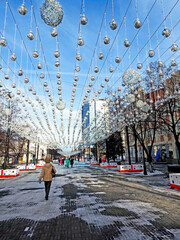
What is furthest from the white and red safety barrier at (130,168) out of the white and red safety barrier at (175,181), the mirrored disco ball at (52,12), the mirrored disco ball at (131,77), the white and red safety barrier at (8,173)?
the mirrored disco ball at (52,12)

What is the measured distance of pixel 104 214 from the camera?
4918 mm

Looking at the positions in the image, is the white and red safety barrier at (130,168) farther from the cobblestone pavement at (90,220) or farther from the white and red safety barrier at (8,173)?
the cobblestone pavement at (90,220)

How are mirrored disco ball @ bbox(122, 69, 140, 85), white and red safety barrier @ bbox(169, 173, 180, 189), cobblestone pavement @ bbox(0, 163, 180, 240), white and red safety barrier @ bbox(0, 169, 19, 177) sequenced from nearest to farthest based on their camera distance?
cobblestone pavement @ bbox(0, 163, 180, 240), mirrored disco ball @ bbox(122, 69, 140, 85), white and red safety barrier @ bbox(169, 173, 180, 189), white and red safety barrier @ bbox(0, 169, 19, 177)

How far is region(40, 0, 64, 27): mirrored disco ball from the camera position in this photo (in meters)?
4.96

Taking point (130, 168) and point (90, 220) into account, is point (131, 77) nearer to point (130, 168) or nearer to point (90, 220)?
point (90, 220)

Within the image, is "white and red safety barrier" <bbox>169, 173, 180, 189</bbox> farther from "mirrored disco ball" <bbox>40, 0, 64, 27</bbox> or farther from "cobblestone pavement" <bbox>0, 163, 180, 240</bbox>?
"mirrored disco ball" <bbox>40, 0, 64, 27</bbox>

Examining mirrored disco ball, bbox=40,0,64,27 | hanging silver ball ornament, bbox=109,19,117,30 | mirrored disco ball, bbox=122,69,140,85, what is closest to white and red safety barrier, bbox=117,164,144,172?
mirrored disco ball, bbox=122,69,140,85

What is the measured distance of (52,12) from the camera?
498 centimetres

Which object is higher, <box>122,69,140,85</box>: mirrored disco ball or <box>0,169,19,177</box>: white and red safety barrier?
<box>122,69,140,85</box>: mirrored disco ball

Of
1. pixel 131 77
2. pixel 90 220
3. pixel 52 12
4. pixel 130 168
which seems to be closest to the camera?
pixel 90 220

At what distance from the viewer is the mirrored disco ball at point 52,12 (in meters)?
4.96

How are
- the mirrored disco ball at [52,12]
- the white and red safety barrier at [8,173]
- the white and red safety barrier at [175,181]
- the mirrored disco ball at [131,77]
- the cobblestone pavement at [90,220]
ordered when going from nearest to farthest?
the cobblestone pavement at [90,220] → the mirrored disco ball at [52,12] → the mirrored disco ball at [131,77] → the white and red safety barrier at [175,181] → the white and red safety barrier at [8,173]

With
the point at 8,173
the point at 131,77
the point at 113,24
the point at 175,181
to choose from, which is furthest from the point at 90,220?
the point at 8,173

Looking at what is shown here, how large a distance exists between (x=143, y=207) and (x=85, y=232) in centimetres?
267
